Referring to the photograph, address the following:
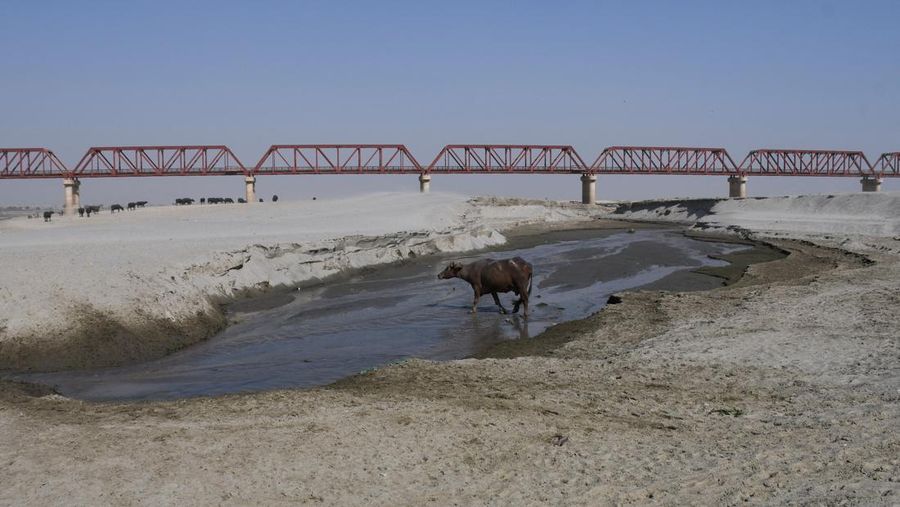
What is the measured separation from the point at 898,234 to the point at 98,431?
4421 centimetres

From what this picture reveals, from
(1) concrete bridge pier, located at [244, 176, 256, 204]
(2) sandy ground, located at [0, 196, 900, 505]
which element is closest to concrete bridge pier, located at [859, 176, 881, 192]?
(1) concrete bridge pier, located at [244, 176, 256, 204]

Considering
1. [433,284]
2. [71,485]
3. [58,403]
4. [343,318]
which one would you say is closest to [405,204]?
[433,284]

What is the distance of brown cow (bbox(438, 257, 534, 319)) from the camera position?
19.5 meters

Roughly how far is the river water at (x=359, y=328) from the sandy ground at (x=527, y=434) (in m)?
1.88

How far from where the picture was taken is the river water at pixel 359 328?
13.5 m

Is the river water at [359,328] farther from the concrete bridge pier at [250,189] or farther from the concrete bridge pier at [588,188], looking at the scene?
the concrete bridge pier at [588,188]

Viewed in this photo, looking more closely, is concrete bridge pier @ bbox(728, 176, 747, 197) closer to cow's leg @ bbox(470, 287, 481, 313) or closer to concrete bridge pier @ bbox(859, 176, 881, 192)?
concrete bridge pier @ bbox(859, 176, 881, 192)

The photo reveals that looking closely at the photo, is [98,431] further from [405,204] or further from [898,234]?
[405,204]

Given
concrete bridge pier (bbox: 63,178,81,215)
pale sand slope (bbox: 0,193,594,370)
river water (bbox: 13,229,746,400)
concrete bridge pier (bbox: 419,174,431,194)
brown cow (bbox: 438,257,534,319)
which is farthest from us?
concrete bridge pier (bbox: 419,174,431,194)

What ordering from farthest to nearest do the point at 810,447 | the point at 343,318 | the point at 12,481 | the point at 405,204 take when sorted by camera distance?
the point at 405,204 → the point at 343,318 → the point at 810,447 → the point at 12,481

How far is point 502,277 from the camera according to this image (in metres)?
19.7

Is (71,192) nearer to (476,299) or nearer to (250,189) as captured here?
(250,189)

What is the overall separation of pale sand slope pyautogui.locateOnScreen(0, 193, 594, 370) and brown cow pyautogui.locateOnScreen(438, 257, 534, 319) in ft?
22.1

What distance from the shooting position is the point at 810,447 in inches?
300
